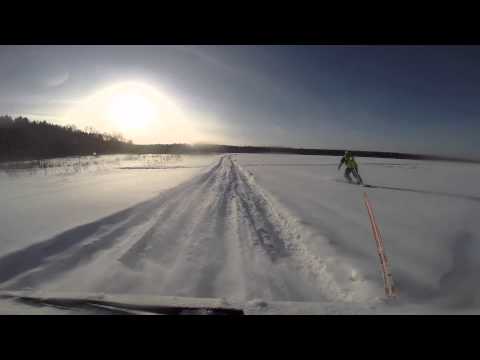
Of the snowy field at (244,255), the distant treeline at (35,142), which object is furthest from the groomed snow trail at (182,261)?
the distant treeline at (35,142)

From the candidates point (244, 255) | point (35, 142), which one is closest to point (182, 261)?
point (244, 255)

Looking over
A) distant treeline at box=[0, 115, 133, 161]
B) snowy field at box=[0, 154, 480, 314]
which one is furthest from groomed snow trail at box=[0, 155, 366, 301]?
distant treeline at box=[0, 115, 133, 161]

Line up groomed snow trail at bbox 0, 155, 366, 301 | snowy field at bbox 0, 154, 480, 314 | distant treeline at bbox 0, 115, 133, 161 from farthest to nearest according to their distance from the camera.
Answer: distant treeline at bbox 0, 115, 133, 161, groomed snow trail at bbox 0, 155, 366, 301, snowy field at bbox 0, 154, 480, 314

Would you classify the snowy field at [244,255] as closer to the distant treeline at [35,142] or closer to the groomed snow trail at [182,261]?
the groomed snow trail at [182,261]

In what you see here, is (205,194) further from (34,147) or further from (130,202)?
(34,147)

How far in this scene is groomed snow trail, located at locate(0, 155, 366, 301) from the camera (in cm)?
266

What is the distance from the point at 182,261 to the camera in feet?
10.9

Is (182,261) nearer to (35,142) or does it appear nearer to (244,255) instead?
(244,255)

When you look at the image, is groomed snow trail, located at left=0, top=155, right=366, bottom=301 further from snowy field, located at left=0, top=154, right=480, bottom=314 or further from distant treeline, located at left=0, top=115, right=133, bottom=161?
distant treeline, located at left=0, top=115, right=133, bottom=161

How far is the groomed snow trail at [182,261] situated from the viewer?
2662 mm

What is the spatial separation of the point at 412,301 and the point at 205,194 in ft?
22.2
